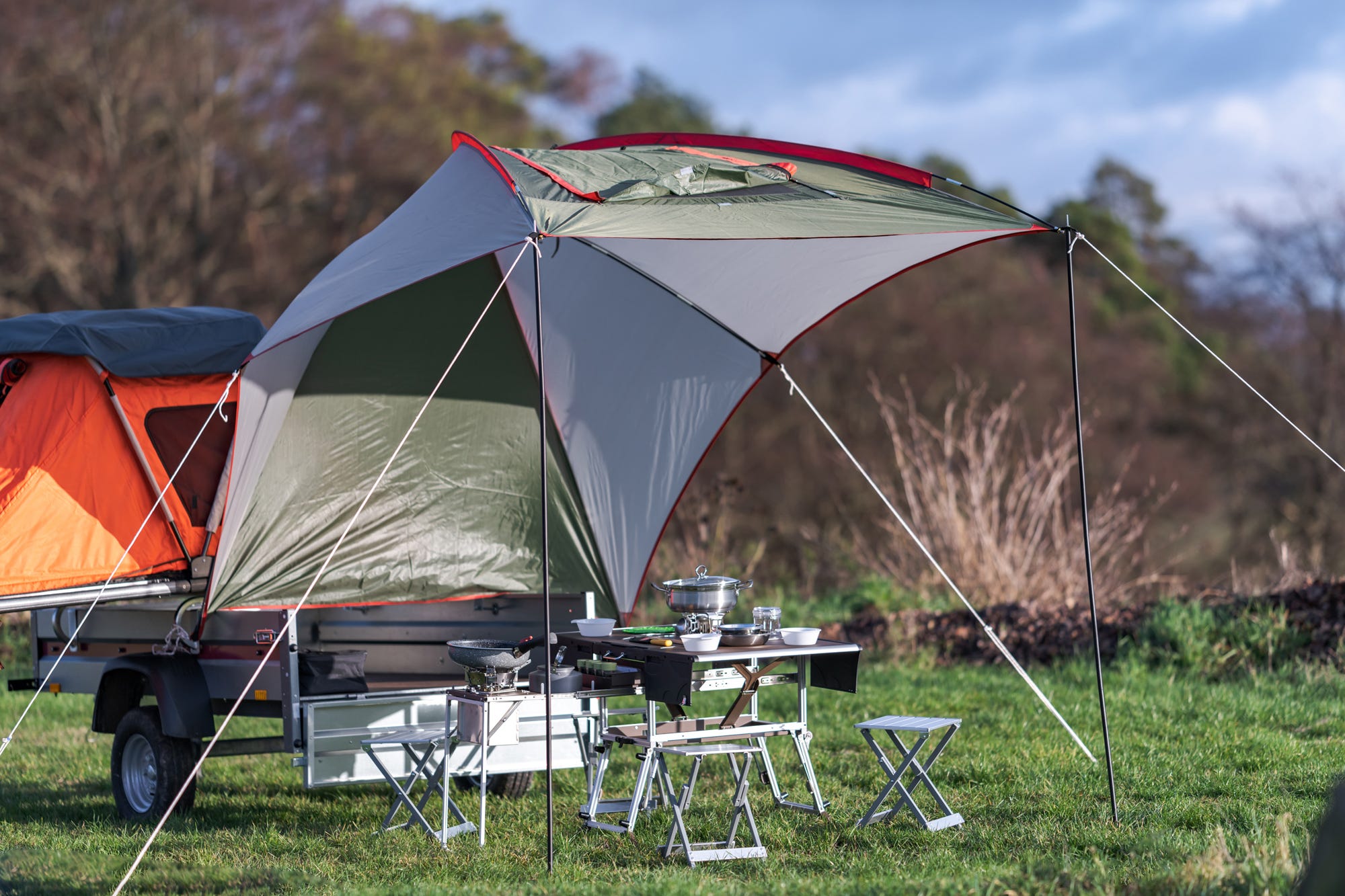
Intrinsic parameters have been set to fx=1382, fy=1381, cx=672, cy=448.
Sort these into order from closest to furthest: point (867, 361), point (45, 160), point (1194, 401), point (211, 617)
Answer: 1. point (211, 617)
2. point (45, 160)
3. point (867, 361)
4. point (1194, 401)

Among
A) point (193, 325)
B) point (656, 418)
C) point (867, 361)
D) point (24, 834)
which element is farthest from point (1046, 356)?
point (24, 834)

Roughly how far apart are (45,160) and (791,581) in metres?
10.9

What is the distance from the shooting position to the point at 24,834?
233 inches

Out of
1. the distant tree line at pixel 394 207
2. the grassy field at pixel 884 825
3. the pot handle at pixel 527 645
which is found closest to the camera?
the grassy field at pixel 884 825

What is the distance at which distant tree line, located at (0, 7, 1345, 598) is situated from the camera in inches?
666

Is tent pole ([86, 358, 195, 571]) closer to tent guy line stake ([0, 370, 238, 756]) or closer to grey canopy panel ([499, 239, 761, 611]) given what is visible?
tent guy line stake ([0, 370, 238, 756])

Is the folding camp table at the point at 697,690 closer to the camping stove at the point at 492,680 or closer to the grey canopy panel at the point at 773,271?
the camping stove at the point at 492,680

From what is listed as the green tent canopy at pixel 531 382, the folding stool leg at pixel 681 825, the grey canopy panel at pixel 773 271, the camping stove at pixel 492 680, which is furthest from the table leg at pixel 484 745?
the grey canopy panel at pixel 773 271

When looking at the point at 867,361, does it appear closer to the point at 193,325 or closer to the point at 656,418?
the point at 656,418

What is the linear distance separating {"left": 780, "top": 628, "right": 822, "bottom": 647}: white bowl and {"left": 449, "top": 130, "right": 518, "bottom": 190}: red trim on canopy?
6.68 feet

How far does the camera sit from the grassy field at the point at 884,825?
459 cm

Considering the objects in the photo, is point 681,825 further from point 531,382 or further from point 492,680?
point 531,382

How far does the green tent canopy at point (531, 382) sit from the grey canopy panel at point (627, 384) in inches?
0.4

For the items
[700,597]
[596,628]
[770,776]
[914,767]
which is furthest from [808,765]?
[596,628]
